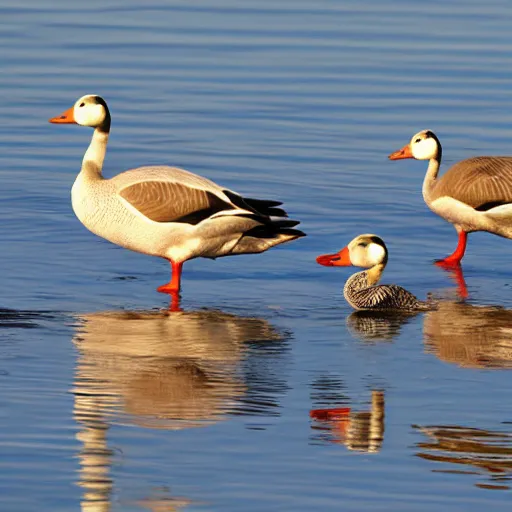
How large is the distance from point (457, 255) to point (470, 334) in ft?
8.70

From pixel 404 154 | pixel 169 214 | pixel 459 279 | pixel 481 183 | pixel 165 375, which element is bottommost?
pixel 165 375

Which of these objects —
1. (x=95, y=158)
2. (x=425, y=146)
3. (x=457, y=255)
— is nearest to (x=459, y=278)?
(x=457, y=255)

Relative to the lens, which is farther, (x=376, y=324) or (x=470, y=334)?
(x=376, y=324)

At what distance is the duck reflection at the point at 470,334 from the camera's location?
35.0ft

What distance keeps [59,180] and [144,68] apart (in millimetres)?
5667

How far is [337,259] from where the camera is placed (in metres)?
12.8

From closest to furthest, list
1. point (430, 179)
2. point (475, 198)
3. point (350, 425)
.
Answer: point (350, 425)
point (475, 198)
point (430, 179)

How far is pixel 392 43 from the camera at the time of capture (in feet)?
76.2

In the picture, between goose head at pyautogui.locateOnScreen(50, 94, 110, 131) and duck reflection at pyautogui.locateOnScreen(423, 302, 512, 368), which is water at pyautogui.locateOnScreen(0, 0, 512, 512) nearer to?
duck reflection at pyautogui.locateOnScreen(423, 302, 512, 368)

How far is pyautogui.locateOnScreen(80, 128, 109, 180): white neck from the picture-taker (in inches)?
518

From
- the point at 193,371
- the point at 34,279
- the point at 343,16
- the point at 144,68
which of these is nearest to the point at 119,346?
the point at 193,371

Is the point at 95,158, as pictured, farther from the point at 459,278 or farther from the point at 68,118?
the point at 459,278

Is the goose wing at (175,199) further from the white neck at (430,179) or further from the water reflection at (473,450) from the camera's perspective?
the water reflection at (473,450)

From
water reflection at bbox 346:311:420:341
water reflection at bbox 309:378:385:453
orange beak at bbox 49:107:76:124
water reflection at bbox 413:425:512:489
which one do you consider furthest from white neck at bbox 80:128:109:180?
water reflection at bbox 413:425:512:489
